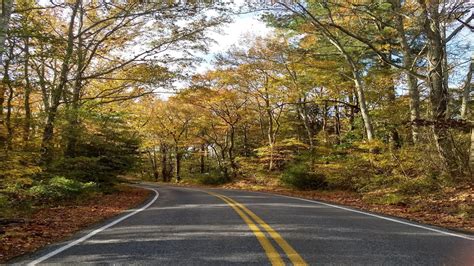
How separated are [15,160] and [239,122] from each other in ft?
91.3

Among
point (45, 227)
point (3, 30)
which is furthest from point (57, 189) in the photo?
point (3, 30)

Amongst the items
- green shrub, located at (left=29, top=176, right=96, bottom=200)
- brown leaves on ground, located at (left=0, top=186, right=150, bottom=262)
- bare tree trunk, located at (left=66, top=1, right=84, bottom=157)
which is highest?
bare tree trunk, located at (left=66, top=1, right=84, bottom=157)

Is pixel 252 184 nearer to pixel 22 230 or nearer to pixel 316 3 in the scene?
pixel 316 3

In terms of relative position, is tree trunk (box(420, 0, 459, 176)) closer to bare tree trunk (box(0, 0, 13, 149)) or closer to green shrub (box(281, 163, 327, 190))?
green shrub (box(281, 163, 327, 190))

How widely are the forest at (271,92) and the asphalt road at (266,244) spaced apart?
150 inches

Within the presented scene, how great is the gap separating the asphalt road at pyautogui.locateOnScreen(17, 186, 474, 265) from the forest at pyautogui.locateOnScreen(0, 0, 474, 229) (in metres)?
3.81

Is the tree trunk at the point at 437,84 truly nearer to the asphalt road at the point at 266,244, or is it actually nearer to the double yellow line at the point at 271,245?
the asphalt road at the point at 266,244

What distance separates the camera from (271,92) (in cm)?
2892

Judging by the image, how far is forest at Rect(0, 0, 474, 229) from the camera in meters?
12.1

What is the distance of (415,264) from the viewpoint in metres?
4.23

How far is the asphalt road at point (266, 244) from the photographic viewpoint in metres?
4.55

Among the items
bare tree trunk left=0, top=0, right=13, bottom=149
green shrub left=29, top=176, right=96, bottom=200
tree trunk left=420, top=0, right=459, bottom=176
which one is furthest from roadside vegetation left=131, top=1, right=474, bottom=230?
bare tree trunk left=0, top=0, right=13, bottom=149

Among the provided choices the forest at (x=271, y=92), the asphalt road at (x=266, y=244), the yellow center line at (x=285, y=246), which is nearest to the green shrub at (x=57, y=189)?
the forest at (x=271, y=92)

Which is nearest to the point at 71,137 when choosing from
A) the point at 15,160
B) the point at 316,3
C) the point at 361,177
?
the point at 15,160
